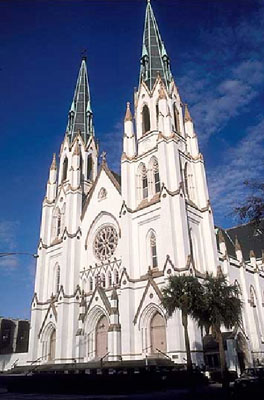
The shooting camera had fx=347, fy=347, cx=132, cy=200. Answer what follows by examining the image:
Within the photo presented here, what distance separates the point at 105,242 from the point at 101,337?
31.1ft

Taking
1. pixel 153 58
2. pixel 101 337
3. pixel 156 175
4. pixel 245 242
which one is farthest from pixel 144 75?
pixel 101 337

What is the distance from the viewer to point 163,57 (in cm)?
4500

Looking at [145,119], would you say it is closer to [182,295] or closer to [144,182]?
[144,182]

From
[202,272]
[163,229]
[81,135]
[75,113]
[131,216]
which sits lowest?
[202,272]

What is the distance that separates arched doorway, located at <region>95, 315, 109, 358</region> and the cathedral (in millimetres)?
89

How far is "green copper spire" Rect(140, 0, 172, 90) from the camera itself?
140ft

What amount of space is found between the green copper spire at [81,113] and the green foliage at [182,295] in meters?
30.6

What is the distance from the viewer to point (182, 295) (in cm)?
2297

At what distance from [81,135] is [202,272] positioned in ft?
90.3

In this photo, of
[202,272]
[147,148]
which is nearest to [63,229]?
[147,148]

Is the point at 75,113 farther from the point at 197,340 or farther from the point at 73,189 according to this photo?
the point at 197,340

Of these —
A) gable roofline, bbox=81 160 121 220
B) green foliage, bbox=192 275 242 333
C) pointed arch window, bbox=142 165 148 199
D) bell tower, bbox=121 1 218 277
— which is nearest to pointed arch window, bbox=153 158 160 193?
bell tower, bbox=121 1 218 277

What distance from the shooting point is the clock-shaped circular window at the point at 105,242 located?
3619 cm

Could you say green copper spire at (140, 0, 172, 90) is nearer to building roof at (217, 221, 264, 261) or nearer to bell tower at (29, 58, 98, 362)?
bell tower at (29, 58, 98, 362)
